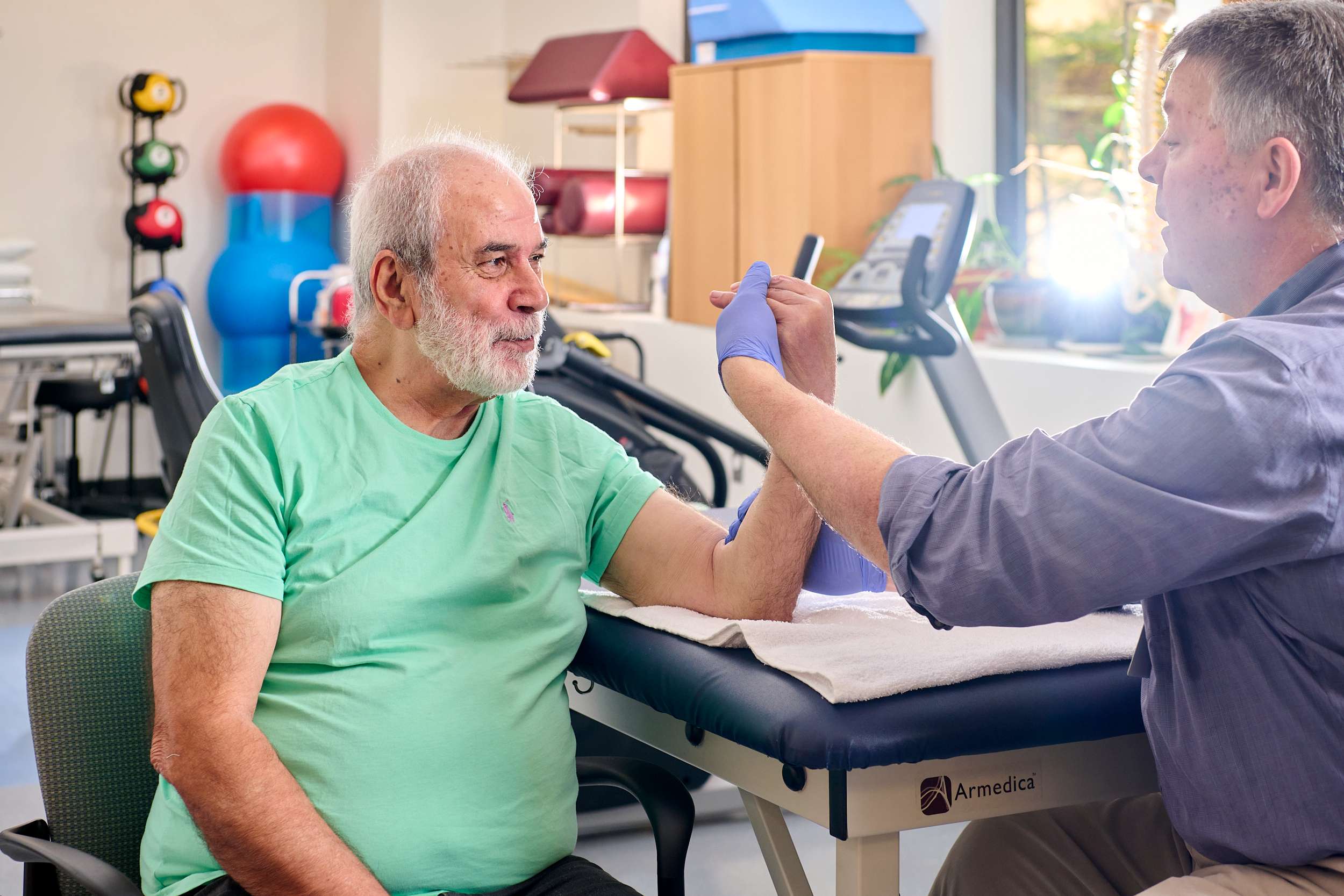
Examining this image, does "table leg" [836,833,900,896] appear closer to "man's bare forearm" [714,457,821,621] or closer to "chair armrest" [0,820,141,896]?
"man's bare forearm" [714,457,821,621]

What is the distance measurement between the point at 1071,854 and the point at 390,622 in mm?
761

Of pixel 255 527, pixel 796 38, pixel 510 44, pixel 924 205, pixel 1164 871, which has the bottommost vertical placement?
pixel 1164 871

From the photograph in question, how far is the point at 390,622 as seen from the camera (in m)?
1.42

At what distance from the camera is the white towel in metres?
1.23

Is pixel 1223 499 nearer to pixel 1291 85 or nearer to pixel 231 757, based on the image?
pixel 1291 85

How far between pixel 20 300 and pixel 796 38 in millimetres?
3870

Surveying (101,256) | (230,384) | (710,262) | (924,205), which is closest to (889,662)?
(924,205)

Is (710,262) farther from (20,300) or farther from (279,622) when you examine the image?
(279,622)

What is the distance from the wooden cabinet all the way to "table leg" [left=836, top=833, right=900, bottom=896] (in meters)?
3.43

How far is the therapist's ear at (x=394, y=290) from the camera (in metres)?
1.57

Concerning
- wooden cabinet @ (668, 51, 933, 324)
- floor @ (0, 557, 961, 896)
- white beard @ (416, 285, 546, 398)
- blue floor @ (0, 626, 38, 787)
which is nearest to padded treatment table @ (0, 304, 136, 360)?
blue floor @ (0, 626, 38, 787)

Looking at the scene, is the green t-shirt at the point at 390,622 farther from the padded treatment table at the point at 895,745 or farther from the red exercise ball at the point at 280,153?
the red exercise ball at the point at 280,153

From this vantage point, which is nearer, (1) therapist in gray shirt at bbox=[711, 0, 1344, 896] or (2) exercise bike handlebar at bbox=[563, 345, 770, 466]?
(1) therapist in gray shirt at bbox=[711, 0, 1344, 896]

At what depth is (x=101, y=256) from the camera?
7285mm
